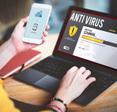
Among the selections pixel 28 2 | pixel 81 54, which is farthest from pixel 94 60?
pixel 28 2

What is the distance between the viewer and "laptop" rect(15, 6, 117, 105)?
1.25m

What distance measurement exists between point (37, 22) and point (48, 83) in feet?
0.96

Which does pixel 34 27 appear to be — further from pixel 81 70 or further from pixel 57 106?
pixel 57 106

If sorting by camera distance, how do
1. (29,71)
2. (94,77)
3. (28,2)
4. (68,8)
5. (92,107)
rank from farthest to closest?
(28,2)
(68,8)
(29,71)
(94,77)
(92,107)

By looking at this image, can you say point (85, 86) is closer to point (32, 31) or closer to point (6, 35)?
point (32, 31)

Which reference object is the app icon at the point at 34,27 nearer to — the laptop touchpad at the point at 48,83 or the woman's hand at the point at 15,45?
the woman's hand at the point at 15,45

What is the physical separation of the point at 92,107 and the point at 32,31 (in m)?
0.47

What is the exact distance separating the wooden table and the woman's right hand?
0.03m

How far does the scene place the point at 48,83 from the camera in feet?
4.04

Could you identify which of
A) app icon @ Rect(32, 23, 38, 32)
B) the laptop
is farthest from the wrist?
app icon @ Rect(32, 23, 38, 32)

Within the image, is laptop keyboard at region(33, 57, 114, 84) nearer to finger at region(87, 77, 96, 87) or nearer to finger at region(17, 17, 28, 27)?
finger at region(87, 77, 96, 87)

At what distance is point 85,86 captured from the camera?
3.81 feet

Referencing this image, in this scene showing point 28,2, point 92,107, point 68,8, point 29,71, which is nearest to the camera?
point 92,107

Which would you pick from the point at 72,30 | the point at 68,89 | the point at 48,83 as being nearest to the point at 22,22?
the point at 72,30
